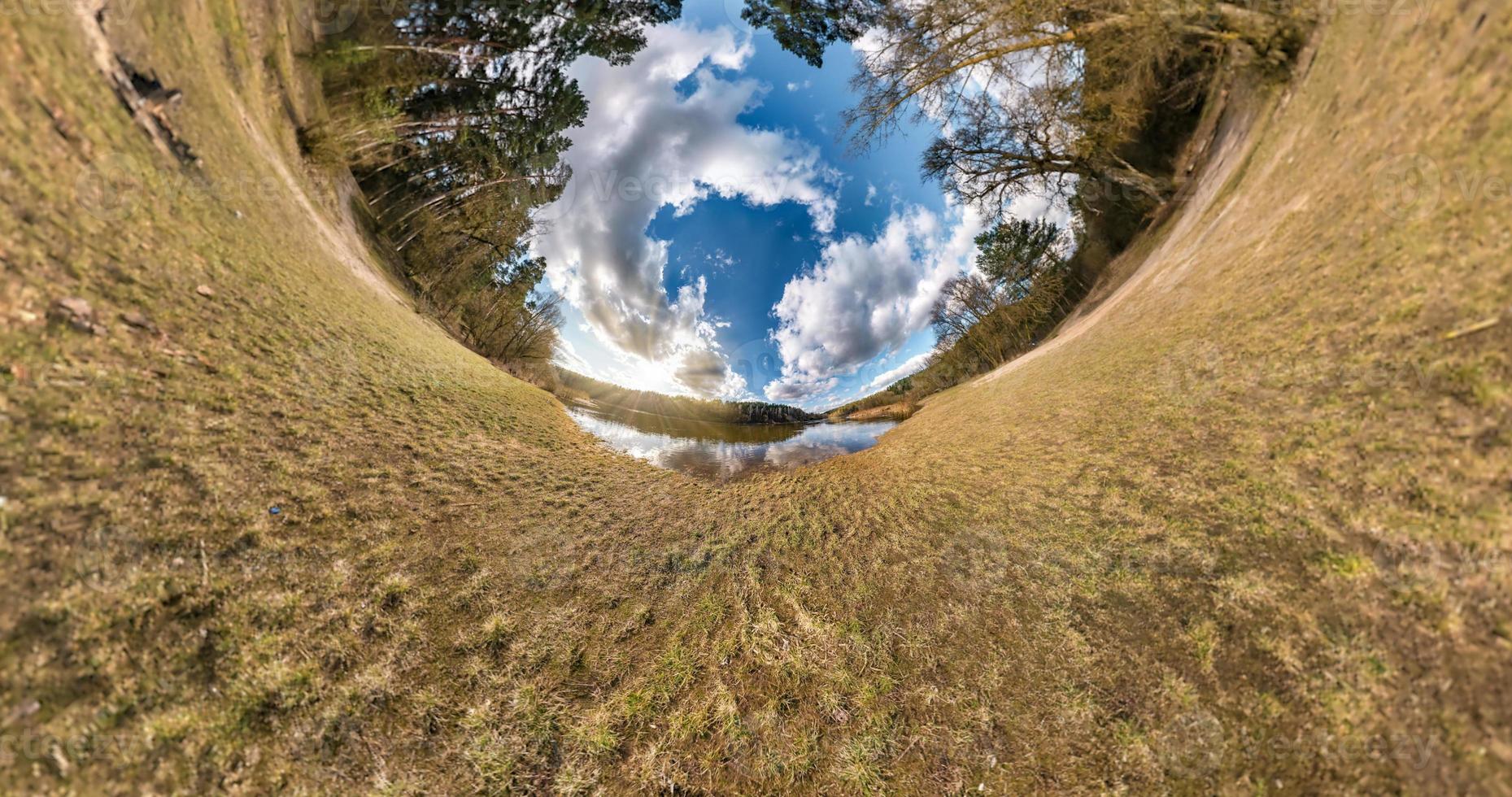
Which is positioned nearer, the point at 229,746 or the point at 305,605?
the point at 229,746

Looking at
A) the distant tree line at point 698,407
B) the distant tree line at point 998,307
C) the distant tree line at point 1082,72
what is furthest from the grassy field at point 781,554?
the distant tree line at point 698,407

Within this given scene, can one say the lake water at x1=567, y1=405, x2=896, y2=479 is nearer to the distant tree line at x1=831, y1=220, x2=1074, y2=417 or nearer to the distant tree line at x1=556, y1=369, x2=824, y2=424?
the distant tree line at x1=556, y1=369, x2=824, y2=424

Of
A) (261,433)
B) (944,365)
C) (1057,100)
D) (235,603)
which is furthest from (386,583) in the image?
(944,365)

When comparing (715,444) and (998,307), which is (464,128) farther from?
(998,307)

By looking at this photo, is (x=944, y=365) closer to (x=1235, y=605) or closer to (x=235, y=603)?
(x=1235, y=605)

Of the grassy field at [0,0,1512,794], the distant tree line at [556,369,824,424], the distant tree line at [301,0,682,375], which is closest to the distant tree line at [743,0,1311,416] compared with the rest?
the grassy field at [0,0,1512,794]

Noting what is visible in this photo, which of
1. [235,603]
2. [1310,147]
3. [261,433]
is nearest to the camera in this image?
[235,603]

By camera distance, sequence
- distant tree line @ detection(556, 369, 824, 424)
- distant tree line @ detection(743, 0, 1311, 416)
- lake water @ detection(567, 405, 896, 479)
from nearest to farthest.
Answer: distant tree line @ detection(743, 0, 1311, 416) → lake water @ detection(567, 405, 896, 479) → distant tree line @ detection(556, 369, 824, 424)
